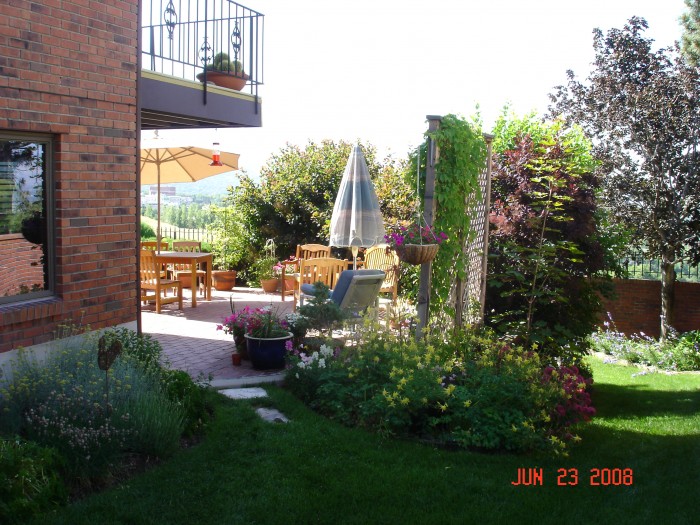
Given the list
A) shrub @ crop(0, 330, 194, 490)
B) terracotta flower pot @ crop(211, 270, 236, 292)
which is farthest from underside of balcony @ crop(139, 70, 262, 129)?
terracotta flower pot @ crop(211, 270, 236, 292)

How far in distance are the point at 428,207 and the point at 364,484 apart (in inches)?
122

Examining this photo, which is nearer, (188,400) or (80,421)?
(80,421)

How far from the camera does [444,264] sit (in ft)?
22.4

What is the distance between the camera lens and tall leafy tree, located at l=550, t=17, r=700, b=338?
13.1m

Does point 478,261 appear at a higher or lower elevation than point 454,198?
lower

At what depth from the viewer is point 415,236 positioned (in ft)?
20.9

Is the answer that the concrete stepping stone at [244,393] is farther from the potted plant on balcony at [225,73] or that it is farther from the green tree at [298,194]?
→ the green tree at [298,194]

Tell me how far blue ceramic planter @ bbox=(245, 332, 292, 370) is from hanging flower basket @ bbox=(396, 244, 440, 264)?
1.72m

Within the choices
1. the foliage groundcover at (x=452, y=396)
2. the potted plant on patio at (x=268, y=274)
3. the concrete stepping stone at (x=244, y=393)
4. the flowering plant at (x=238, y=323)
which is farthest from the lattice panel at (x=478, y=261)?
the potted plant on patio at (x=268, y=274)

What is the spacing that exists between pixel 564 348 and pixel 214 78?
5.48 metres

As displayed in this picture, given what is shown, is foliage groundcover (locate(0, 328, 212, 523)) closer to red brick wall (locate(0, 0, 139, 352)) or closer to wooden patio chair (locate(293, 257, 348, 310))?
red brick wall (locate(0, 0, 139, 352))

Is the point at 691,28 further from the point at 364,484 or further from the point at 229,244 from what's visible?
the point at 364,484

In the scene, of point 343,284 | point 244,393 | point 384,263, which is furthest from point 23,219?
point 384,263

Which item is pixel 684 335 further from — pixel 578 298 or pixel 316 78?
pixel 316 78
